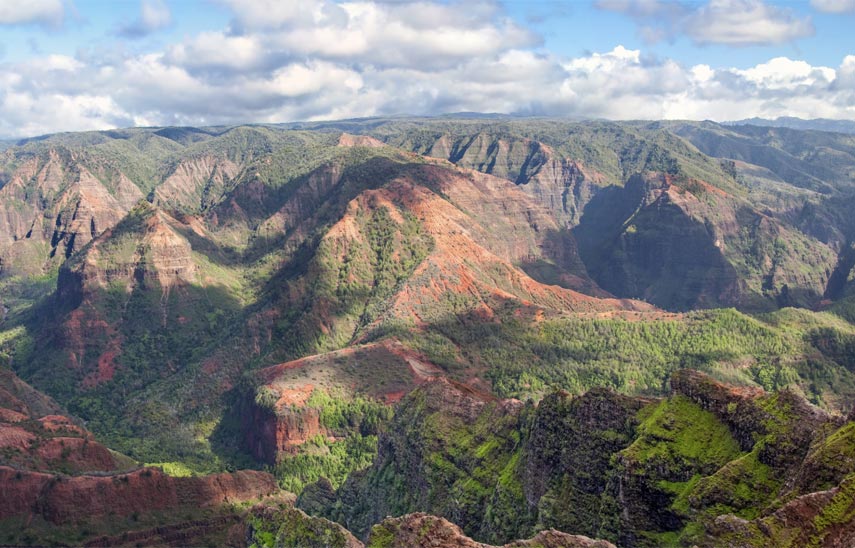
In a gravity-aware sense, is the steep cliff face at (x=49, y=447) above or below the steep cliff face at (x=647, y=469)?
below

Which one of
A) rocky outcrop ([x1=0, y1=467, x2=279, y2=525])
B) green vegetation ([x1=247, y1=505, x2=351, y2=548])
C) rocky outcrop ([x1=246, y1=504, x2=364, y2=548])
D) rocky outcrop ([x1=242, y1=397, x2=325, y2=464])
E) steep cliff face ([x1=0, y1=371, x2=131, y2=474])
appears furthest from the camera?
rocky outcrop ([x1=242, y1=397, x2=325, y2=464])

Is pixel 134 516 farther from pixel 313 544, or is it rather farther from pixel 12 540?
pixel 313 544

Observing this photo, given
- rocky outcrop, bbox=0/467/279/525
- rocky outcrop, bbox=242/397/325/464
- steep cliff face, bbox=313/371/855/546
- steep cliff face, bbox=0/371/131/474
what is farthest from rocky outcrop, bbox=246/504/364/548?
rocky outcrop, bbox=242/397/325/464

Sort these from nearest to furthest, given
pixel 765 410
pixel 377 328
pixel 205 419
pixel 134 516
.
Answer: pixel 765 410 → pixel 134 516 → pixel 205 419 → pixel 377 328

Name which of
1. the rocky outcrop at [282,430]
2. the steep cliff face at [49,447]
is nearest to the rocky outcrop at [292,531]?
the steep cliff face at [49,447]

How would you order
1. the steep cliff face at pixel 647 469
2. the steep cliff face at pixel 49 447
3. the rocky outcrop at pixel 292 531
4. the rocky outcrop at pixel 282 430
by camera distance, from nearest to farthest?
the steep cliff face at pixel 647 469 → the rocky outcrop at pixel 292 531 → the steep cliff face at pixel 49 447 → the rocky outcrop at pixel 282 430

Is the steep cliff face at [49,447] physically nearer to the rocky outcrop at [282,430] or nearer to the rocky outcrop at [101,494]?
the rocky outcrop at [101,494]

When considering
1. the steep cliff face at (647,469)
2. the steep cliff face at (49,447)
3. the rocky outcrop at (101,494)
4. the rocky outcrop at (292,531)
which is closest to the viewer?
the steep cliff face at (647,469)

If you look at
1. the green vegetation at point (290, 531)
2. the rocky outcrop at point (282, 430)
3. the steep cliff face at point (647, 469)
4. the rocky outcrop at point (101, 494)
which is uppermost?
the steep cliff face at point (647, 469)

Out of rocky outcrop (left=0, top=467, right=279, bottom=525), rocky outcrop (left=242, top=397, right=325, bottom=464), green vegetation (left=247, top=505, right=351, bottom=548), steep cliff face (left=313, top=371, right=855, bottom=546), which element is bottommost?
rocky outcrop (left=242, top=397, right=325, bottom=464)

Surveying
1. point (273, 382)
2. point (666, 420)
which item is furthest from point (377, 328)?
point (666, 420)

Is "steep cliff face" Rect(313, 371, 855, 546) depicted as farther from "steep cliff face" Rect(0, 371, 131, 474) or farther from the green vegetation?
"steep cliff face" Rect(0, 371, 131, 474)
